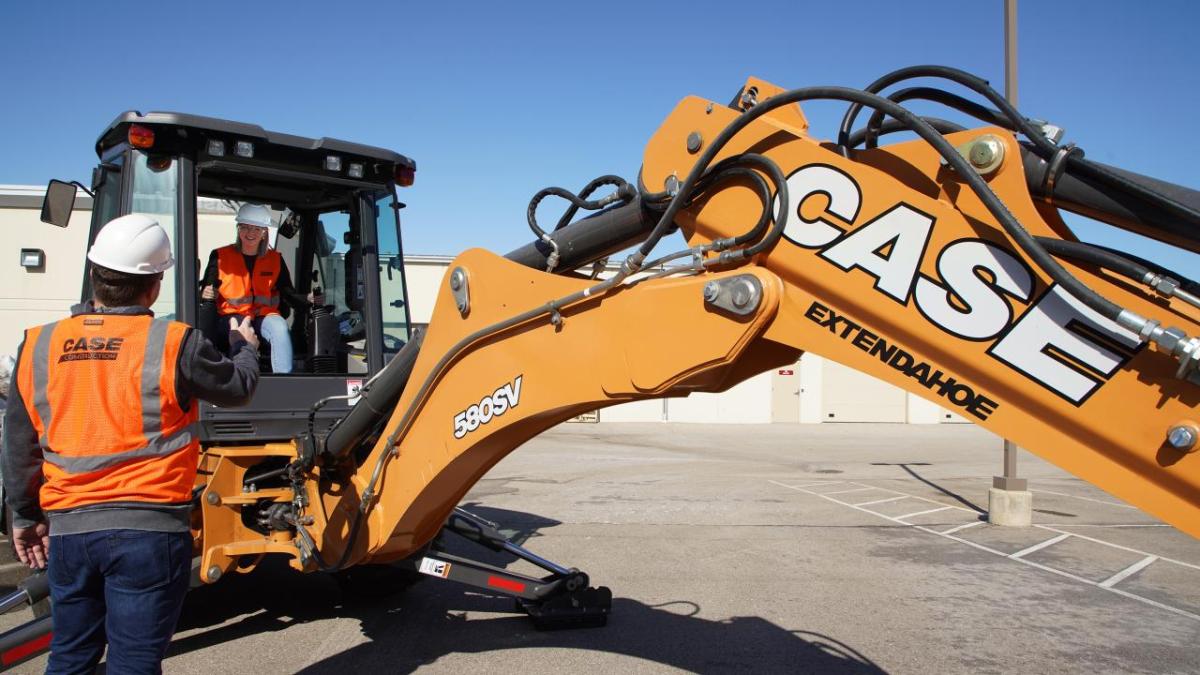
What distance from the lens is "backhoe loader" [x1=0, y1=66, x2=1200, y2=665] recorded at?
1896 millimetres

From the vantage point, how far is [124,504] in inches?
108

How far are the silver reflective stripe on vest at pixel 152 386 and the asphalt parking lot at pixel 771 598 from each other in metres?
2.29

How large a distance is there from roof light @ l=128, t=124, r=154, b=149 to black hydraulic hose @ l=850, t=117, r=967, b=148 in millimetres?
3864

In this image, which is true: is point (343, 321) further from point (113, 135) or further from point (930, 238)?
point (930, 238)

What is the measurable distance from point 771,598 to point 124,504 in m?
4.65

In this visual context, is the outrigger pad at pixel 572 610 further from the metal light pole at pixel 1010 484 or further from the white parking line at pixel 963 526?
the metal light pole at pixel 1010 484

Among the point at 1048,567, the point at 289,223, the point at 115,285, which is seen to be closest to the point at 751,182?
the point at 115,285

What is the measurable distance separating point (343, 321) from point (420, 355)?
2.30 metres

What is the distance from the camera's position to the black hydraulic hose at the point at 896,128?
232cm

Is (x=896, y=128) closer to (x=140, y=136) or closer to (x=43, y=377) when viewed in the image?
(x=43, y=377)

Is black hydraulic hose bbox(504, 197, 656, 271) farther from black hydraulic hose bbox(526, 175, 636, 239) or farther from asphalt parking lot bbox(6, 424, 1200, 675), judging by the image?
asphalt parking lot bbox(6, 424, 1200, 675)

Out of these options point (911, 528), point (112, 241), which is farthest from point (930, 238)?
point (911, 528)

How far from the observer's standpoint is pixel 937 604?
6203mm

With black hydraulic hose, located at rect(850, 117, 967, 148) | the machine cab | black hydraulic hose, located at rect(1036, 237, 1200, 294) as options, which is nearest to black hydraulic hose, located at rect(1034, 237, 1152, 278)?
black hydraulic hose, located at rect(1036, 237, 1200, 294)
